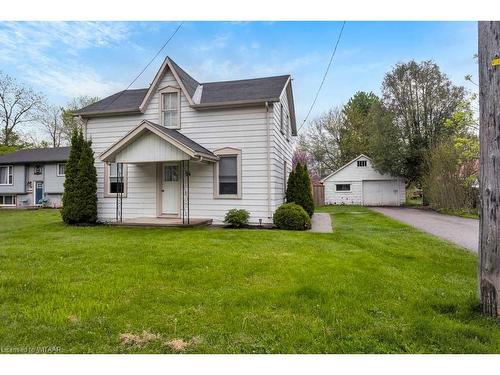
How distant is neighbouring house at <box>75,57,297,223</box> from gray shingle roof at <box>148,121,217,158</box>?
0.04m

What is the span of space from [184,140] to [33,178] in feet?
69.1

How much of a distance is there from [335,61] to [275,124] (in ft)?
7.97

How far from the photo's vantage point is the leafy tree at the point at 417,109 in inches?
833

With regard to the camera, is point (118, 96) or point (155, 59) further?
point (118, 96)

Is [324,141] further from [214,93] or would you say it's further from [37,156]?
[37,156]

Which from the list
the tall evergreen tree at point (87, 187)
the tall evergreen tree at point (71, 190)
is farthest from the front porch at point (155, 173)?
the tall evergreen tree at point (71, 190)

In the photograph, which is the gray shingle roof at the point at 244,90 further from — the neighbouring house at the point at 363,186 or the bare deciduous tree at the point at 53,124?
the bare deciduous tree at the point at 53,124

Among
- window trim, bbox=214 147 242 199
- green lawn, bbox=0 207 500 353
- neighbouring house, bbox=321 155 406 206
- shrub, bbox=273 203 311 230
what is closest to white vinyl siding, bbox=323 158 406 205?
neighbouring house, bbox=321 155 406 206

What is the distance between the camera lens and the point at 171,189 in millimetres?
10219

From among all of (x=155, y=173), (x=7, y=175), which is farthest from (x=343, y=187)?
(x=7, y=175)

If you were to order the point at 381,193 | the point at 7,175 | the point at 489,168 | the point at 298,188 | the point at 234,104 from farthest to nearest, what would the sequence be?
the point at 7,175
the point at 381,193
the point at 298,188
the point at 234,104
the point at 489,168

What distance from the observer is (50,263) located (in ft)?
16.6

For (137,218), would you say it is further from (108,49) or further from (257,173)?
(108,49)
